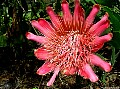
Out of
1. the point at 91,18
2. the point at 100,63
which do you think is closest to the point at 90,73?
the point at 100,63

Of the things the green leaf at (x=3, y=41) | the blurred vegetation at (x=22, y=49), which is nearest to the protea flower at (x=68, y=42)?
the blurred vegetation at (x=22, y=49)

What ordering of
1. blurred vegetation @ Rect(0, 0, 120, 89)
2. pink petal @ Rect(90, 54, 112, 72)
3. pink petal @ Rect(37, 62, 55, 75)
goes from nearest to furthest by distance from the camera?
pink petal @ Rect(90, 54, 112, 72) → pink petal @ Rect(37, 62, 55, 75) → blurred vegetation @ Rect(0, 0, 120, 89)

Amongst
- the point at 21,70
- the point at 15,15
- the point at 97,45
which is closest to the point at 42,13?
the point at 15,15

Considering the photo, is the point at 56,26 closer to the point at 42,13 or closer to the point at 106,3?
the point at 106,3

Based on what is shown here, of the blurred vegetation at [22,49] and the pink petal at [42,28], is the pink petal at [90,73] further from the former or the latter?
the blurred vegetation at [22,49]

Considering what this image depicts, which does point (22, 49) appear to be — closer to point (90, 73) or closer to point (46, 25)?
point (46, 25)

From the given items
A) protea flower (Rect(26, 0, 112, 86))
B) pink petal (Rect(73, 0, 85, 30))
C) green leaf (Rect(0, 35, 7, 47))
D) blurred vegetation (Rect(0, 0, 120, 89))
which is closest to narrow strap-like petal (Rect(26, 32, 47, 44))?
protea flower (Rect(26, 0, 112, 86))

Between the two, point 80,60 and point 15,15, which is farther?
Answer: point 15,15

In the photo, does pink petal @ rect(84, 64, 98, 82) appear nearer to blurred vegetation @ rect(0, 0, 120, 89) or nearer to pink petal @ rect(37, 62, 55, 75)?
pink petal @ rect(37, 62, 55, 75)
